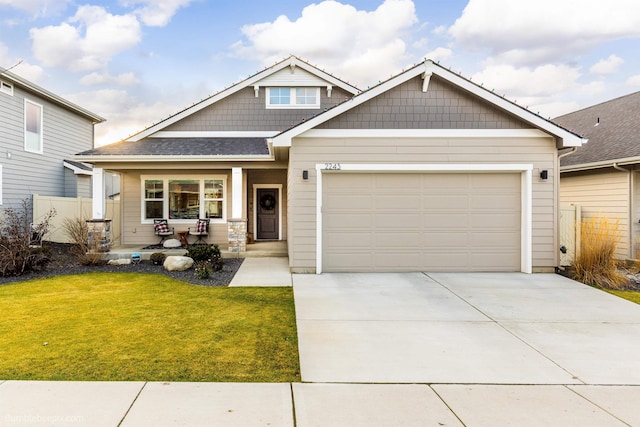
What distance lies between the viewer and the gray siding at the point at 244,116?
42.4 ft

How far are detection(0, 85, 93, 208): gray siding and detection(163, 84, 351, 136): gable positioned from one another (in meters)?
5.93

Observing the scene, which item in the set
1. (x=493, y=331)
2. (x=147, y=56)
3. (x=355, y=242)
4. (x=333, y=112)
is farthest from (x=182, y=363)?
(x=147, y=56)

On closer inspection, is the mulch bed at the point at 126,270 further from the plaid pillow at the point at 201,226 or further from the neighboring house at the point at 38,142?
the neighboring house at the point at 38,142

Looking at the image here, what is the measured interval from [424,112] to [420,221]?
2486 millimetres

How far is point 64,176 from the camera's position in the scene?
15383mm

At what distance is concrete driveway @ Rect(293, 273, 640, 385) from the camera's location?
347 cm

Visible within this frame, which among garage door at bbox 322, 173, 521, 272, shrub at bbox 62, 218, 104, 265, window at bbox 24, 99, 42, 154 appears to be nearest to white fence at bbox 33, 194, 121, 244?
window at bbox 24, 99, 42, 154

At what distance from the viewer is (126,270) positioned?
29.1ft

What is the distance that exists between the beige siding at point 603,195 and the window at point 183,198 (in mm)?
11359

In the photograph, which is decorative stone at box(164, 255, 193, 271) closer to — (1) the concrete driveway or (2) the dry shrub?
(1) the concrete driveway

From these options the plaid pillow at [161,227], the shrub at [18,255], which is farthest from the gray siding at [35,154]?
the plaid pillow at [161,227]

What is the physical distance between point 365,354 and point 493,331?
1.88 meters

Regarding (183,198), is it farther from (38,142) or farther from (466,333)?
(466,333)

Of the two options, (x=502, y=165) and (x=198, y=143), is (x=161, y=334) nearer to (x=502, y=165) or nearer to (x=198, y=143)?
(x=502, y=165)
